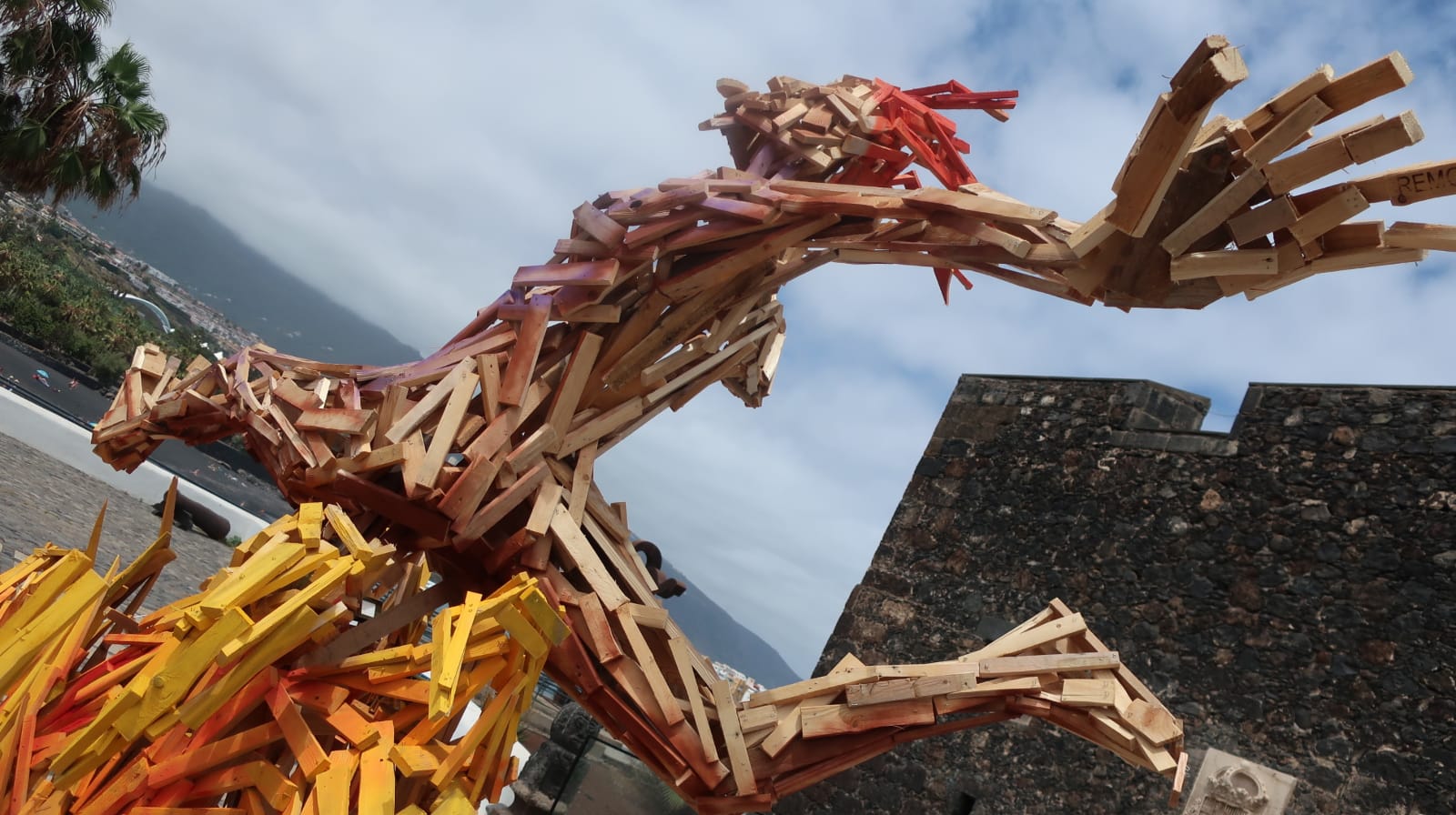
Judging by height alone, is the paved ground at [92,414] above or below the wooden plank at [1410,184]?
below

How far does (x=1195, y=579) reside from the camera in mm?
5977

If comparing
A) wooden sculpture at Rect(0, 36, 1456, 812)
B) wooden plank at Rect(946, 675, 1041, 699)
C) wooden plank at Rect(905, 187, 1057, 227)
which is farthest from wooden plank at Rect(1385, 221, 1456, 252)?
wooden plank at Rect(946, 675, 1041, 699)

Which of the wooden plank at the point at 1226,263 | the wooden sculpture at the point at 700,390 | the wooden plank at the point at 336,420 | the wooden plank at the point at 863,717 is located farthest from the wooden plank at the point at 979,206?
the wooden plank at the point at 336,420

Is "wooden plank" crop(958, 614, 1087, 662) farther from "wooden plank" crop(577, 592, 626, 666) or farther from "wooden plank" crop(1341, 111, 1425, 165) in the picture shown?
"wooden plank" crop(1341, 111, 1425, 165)

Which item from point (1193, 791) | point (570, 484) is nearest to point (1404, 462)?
point (1193, 791)

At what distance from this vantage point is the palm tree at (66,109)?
1273 centimetres

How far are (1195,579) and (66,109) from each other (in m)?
12.8

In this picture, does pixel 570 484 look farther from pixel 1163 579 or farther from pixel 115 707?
pixel 1163 579

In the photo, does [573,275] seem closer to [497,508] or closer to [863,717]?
[497,508]

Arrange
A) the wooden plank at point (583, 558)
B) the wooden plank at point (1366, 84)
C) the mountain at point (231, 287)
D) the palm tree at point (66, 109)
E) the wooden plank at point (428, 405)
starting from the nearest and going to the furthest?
1. the wooden plank at point (1366, 84)
2. the wooden plank at point (583, 558)
3. the wooden plank at point (428, 405)
4. the palm tree at point (66, 109)
5. the mountain at point (231, 287)

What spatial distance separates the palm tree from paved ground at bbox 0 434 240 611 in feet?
9.99

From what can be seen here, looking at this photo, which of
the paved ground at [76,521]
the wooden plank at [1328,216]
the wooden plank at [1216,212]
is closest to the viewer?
the wooden plank at [1328,216]

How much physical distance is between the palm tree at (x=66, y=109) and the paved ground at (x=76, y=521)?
3.04 metres

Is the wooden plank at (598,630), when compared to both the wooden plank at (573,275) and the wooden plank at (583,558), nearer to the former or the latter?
the wooden plank at (583,558)
